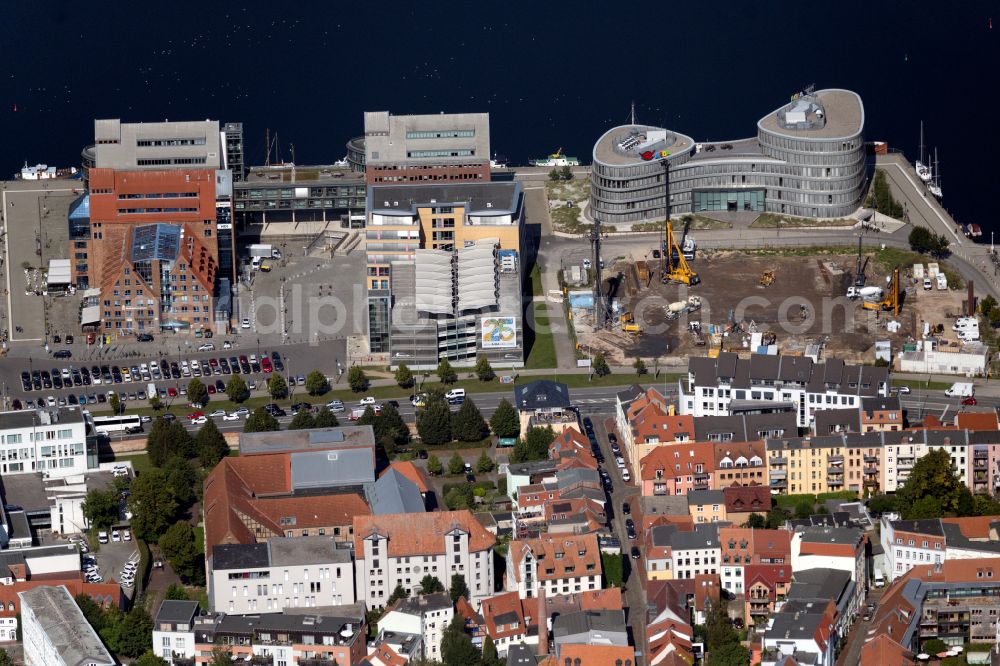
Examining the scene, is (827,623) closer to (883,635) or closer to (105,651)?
(883,635)

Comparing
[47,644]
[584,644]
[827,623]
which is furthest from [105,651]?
[827,623]

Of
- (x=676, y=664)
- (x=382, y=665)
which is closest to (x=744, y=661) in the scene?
(x=676, y=664)

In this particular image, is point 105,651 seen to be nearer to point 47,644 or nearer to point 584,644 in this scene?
point 47,644

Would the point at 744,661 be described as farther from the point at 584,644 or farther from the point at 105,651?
the point at 105,651

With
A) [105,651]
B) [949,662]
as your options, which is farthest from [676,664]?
[105,651]

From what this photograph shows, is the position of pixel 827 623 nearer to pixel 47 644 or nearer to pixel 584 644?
pixel 584 644

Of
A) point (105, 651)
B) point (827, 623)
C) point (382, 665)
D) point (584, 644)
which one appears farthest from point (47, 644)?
point (827, 623)
